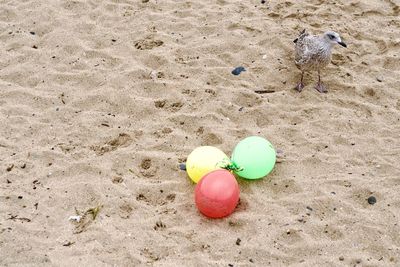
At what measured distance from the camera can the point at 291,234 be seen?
360cm

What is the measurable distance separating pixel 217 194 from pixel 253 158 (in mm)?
457

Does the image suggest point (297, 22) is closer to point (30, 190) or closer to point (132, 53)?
point (132, 53)

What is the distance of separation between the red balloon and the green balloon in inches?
8.7

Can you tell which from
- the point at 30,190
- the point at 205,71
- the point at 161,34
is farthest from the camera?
the point at 161,34

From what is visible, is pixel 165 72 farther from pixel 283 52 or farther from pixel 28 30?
pixel 28 30

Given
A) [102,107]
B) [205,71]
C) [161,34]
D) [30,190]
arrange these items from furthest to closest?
1. [161,34]
2. [205,71]
3. [102,107]
4. [30,190]

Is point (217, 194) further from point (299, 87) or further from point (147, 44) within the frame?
point (147, 44)

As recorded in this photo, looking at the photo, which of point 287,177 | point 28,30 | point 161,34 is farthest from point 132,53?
point 287,177

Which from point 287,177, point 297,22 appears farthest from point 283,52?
point 287,177

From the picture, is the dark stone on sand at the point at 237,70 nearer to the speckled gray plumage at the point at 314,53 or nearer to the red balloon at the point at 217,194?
the speckled gray plumage at the point at 314,53

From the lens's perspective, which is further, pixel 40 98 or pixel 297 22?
pixel 297 22

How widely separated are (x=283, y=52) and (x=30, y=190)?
286cm

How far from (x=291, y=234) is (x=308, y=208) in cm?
28

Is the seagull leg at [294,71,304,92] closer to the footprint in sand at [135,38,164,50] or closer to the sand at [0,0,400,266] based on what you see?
the sand at [0,0,400,266]
